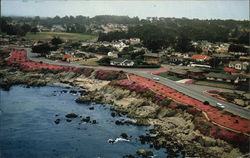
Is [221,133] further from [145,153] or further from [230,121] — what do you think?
[145,153]

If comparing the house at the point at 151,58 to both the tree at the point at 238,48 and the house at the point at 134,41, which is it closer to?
the tree at the point at 238,48

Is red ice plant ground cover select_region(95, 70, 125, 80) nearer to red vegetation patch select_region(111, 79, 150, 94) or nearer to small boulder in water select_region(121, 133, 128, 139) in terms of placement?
red vegetation patch select_region(111, 79, 150, 94)

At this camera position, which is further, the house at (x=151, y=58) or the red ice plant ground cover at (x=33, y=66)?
the house at (x=151, y=58)

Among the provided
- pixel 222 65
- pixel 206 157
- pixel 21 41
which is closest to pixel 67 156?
pixel 206 157

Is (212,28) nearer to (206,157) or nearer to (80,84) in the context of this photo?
(80,84)

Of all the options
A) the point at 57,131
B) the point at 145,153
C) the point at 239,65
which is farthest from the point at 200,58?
the point at 145,153

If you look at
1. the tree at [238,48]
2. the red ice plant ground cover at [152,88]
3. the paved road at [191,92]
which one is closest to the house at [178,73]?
the paved road at [191,92]
